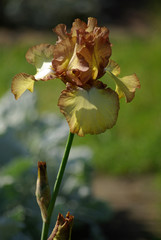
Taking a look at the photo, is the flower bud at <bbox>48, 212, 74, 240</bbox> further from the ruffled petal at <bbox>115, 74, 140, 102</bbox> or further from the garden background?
the garden background

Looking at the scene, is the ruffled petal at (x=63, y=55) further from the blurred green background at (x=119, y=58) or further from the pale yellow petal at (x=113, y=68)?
the blurred green background at (x=119, y=58)

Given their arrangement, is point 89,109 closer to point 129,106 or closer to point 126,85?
point 126,85

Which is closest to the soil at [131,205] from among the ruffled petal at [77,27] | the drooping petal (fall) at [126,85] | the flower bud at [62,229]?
the flower bud at [62,229]

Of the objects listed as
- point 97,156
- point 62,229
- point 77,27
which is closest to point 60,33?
point 77,27

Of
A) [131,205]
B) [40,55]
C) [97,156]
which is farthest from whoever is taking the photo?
[97,156]

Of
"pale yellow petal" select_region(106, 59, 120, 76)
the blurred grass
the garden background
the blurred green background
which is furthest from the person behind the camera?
the blurred green background

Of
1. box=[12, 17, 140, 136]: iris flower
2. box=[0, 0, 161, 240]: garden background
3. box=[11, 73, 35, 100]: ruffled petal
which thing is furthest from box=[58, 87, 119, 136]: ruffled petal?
box=[0, 0, 161, 240]: garden background
